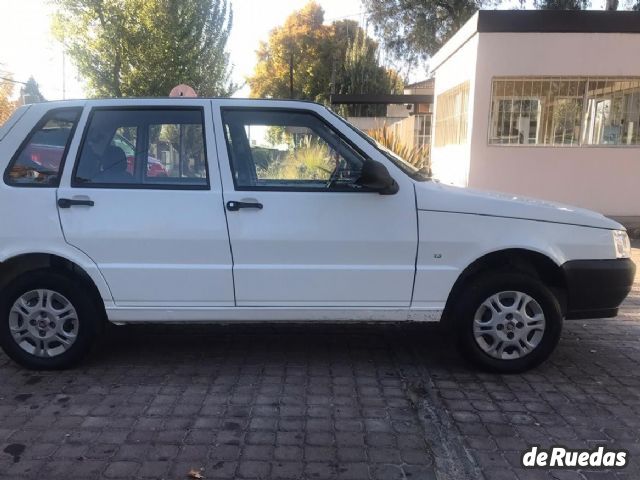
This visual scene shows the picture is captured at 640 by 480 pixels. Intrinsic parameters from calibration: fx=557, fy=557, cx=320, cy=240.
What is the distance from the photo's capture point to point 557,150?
10195 millimetres

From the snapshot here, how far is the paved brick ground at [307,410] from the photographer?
2.88 metres

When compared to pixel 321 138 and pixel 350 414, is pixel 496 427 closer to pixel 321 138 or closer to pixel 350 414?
pixel 350 414

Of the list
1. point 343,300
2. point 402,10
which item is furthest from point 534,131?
point 402,10

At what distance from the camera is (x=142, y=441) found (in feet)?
10.1

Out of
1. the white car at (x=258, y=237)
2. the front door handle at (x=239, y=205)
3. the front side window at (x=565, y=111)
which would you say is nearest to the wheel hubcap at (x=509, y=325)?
the white car at (x=258, y=237)

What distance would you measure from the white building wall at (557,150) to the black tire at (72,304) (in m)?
8.22

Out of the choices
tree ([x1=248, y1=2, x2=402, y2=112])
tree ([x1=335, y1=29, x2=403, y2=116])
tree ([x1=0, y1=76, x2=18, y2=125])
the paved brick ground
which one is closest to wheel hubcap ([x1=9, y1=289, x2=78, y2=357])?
the paved brick ground

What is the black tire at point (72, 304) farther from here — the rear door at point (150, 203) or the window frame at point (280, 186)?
the window frame at point (280, 186)

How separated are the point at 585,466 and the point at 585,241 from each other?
163cm

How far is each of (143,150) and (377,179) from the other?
167 centimetres

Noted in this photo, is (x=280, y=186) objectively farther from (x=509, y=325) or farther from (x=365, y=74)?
(x=365, y=74)

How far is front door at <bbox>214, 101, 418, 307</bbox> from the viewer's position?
381 centimetres

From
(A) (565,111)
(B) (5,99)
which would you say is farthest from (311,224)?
(B) (5,99)

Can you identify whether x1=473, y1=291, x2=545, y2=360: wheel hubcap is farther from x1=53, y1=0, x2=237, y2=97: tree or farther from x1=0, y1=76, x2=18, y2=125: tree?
x1=0, y1=76, x2=18, y2=125: tree
